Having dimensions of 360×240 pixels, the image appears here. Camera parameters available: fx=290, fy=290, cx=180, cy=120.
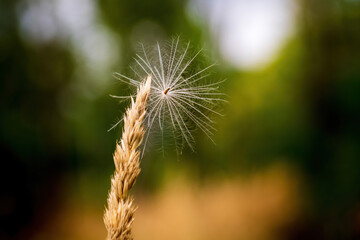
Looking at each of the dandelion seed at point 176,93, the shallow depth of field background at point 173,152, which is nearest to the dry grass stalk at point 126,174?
the dandelion seed at point 176,93

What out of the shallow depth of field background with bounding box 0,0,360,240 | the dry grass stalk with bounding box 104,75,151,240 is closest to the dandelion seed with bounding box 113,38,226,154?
the dry grass stalk with bounding box 104,75,151,240

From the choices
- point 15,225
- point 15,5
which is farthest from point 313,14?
point 15,225

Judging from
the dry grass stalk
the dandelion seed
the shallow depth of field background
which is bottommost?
the dry grass stalk

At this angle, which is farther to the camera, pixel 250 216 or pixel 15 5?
pixel 250 216

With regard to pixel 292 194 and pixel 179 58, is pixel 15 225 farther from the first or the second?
pixel 292 194

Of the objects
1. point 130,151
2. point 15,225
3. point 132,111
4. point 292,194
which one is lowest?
point 130,151

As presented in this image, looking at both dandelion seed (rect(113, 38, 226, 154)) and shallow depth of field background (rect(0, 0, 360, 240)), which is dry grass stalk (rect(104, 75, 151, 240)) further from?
Result: shallow depth of field background (rect(0, 0, 360, 240))
